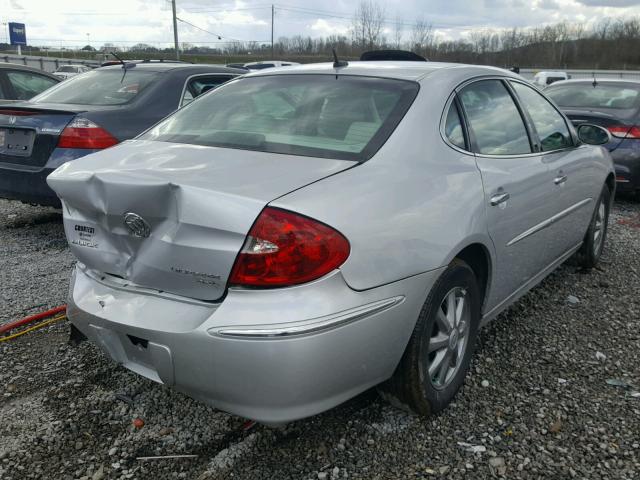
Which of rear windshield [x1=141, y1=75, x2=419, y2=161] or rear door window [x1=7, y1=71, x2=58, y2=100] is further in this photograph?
rear door window [x1=7, y1=71, x2=58, y2=100]

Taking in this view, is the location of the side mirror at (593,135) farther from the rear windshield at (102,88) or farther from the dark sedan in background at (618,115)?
the rear windshield at (102,88)

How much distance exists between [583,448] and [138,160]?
7.16 ft

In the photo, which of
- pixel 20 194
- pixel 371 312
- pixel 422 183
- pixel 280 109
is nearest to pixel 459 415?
pixel 371 312

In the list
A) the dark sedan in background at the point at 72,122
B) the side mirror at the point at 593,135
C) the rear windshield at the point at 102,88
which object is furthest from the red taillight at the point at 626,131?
the rear windshield at the point at 102,88

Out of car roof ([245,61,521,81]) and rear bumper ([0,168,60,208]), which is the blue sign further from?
car roof ([245,61,521,81])

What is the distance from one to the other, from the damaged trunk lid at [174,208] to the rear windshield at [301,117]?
0.58 feet

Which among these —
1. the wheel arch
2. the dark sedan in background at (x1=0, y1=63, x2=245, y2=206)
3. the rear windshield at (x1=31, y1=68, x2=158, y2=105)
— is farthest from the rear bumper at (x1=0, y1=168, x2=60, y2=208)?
the wheel arch

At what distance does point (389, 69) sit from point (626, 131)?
197 inches

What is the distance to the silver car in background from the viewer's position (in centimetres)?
192

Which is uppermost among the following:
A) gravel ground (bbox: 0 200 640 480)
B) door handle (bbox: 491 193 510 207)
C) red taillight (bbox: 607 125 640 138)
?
door handle (bbox: 491 193 510 207)

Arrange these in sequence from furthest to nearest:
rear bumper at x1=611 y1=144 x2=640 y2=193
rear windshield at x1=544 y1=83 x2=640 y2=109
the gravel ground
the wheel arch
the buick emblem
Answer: rear windshield at x1=544 y1=83 x2=640 y2=109, rear bumper at x1=611 y1=144 x2=640 y2=193, the wheel arch, the gravel ground, the buick emblem

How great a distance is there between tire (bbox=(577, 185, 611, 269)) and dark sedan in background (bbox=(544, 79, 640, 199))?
1.85 metres

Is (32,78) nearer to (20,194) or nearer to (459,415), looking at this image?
(20,194)

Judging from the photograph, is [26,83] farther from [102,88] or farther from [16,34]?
[16,34]
